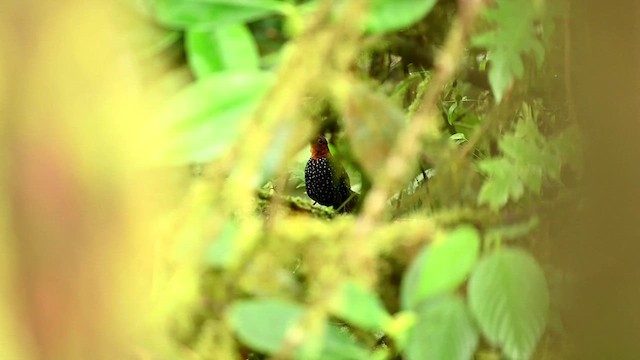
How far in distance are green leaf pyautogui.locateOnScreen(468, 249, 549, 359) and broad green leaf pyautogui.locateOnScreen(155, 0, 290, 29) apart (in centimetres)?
13

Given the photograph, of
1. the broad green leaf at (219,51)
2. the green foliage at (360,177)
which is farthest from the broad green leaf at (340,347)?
the broad green leaf at (219,51)

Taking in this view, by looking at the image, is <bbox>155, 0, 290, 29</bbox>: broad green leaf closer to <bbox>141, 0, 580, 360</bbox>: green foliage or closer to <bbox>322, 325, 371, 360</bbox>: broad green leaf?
<bbox>141, 0, 580, 360</bbox>: green foliage

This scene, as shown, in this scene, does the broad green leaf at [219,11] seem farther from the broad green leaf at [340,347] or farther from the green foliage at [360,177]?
the broad green leaf at [340,347]

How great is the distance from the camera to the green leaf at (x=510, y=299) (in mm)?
251

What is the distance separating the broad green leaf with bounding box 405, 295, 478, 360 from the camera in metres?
0.25

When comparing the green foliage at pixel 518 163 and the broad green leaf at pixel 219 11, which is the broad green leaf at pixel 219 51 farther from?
the green foliage at pixel 518 163

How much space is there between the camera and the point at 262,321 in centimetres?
22

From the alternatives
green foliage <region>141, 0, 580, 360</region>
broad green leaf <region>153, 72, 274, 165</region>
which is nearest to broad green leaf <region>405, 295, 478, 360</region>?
green foliage <region>141, 0, 580, 360</region>

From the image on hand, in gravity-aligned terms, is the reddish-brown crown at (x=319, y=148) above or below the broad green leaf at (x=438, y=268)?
above

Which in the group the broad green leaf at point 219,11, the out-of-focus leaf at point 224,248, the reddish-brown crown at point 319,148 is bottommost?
the out-of-focus leaf at point 224,248

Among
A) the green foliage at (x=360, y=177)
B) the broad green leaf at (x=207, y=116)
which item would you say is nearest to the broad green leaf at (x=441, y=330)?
the green foliage at (x=360, y=177)

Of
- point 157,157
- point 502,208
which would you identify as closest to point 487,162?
point 502,208

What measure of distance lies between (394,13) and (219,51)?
0.20 feet

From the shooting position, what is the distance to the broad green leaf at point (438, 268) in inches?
9.6
